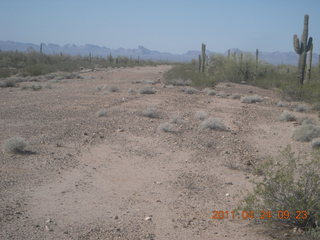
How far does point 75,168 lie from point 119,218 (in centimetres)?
242

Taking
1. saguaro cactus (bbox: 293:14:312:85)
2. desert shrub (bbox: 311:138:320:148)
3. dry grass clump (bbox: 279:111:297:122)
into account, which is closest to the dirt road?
desert shrub (bbox: 311:138:320:148)

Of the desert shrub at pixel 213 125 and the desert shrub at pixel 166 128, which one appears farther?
the desert shrub at pixel 213 125

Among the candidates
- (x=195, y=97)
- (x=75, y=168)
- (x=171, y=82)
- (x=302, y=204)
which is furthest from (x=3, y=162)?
(x=171, y=82)

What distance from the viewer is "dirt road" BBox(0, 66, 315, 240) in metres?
4.93

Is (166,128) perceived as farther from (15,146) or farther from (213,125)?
(15,146)

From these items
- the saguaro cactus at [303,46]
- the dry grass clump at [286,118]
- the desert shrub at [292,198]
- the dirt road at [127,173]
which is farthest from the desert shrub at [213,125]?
the saguaro cactus at [303,46]

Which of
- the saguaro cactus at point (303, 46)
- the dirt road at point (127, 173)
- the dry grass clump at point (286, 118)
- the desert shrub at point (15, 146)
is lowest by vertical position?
the dirt road at point (127, 173)

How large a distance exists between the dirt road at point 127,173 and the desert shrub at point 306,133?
0.77ft

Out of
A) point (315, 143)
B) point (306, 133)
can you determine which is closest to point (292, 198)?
point (315, 143)

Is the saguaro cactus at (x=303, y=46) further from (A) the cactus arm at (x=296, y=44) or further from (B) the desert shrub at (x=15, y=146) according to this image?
(B) the desert shrub at (x=15, y=146)

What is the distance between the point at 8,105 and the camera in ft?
48.7

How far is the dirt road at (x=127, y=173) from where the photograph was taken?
493 centimetres

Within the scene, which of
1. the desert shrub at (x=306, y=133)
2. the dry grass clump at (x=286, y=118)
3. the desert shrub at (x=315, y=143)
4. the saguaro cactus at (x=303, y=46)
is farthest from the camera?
the saguaro cactus at (x=303, y=46)

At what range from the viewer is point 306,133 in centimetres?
976
